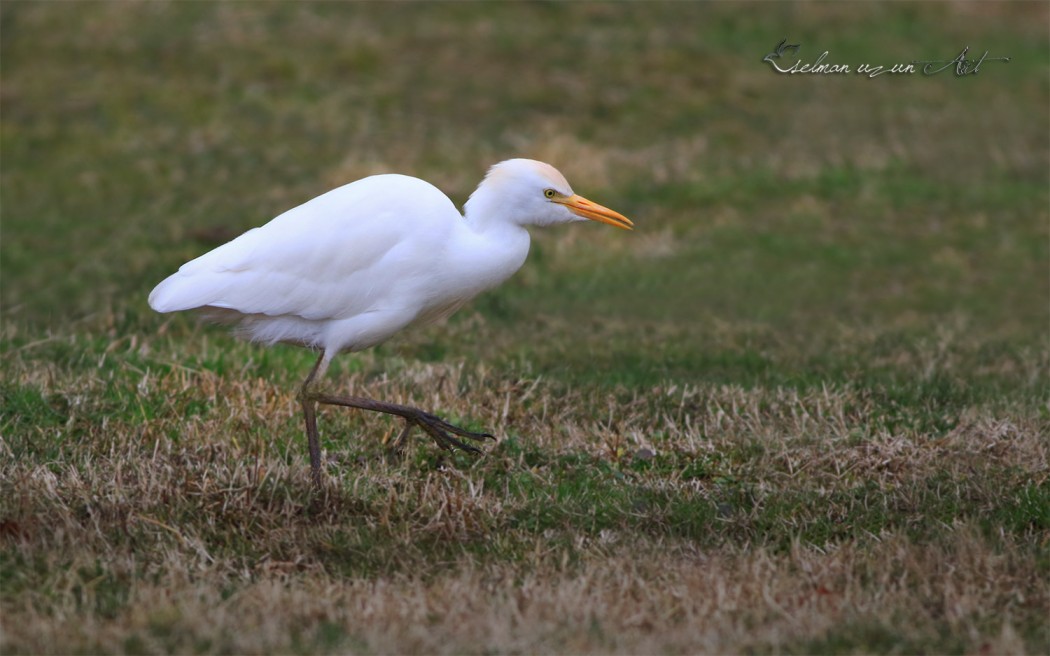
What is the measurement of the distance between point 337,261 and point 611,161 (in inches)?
254

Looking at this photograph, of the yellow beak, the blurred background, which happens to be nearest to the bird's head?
the yellow beak

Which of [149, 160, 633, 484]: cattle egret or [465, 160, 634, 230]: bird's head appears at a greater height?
[465, 160, 634, 230]: bird's head

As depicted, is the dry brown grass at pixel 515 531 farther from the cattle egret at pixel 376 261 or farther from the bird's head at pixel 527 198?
the bird's head at pixel 527 198

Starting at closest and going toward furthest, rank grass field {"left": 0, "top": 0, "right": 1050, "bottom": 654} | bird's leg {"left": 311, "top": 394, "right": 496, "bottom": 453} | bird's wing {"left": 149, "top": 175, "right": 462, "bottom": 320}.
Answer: grass field {"left": 0, "top": 0, "right": 1050, "bottom": 654}, bird's wing {"left": 149, "top": 175, "right": 462, "bottom": 320}, bird's leg {"left": 311, "top": 394, "right": 496, "bottom": 453}

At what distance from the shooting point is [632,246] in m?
10.5

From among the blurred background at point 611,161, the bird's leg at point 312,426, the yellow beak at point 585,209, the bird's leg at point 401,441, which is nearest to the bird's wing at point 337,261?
the bird's leg at point 312,426

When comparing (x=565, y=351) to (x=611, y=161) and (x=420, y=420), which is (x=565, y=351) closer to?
(x=420, y=420)

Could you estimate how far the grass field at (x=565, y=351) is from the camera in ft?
15.2

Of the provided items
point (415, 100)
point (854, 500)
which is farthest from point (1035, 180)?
point (854, 500)

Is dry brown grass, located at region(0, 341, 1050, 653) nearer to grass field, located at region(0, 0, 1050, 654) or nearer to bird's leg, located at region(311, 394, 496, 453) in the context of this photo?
grass field, located at region(0, 0, 1050, 654)

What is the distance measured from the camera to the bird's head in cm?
577

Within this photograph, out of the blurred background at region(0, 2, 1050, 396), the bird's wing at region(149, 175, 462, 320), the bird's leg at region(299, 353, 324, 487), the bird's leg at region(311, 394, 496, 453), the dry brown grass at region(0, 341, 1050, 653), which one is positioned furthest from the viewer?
the blurred background at region(0, 2, 1050, 396)

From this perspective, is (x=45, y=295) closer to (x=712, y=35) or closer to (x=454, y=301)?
(x=454, y=301)

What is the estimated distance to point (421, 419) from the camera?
19.3 ft
